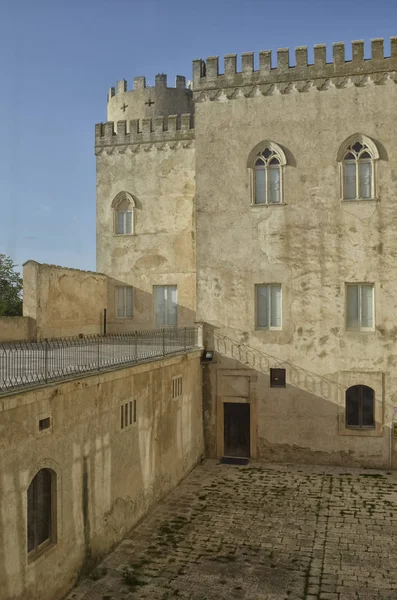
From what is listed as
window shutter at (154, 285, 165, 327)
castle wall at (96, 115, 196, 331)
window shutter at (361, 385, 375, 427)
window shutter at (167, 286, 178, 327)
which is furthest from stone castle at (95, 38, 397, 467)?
window shutter at (154, 285, 165, 327)

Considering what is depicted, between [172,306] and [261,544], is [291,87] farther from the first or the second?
[261,544]

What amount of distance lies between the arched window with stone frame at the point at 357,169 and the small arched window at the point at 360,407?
20.4ft

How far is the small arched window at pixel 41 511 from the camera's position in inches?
356

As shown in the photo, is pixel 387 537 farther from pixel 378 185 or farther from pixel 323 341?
pixel 378 185

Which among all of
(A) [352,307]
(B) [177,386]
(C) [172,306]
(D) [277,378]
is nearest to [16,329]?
(B) [177,386]

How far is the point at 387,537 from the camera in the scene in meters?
12.4

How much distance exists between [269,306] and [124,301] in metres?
6.45

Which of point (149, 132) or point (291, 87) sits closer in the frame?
point (291, 87)

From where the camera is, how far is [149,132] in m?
22.4

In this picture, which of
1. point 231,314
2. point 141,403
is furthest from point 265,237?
point 141,403

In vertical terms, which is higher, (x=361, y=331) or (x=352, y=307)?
(x=352, y=307)

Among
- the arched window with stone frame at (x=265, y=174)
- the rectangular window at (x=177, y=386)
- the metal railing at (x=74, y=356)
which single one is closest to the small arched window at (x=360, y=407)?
the metal railing at (x=74, y=356)

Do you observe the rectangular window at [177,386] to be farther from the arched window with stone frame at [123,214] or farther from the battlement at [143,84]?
the battlement at [143,84]

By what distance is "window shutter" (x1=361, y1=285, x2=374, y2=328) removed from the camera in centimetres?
1817
